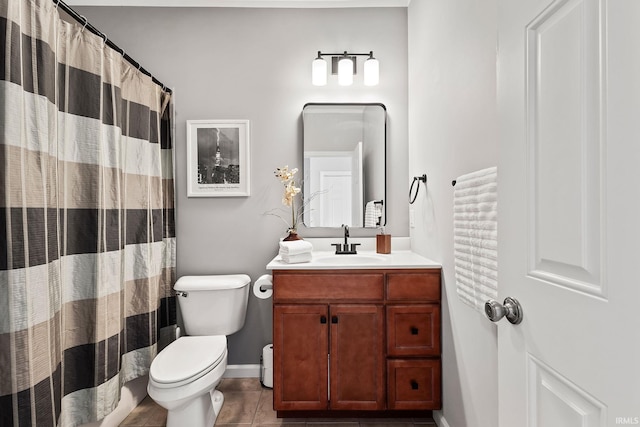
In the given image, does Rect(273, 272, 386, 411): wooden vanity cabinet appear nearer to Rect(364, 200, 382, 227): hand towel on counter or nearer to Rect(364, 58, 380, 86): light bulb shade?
Rect(364, 200, 382, 227): hand towel on counter

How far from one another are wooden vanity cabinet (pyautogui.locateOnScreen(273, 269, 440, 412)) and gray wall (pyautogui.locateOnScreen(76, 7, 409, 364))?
2.22ft

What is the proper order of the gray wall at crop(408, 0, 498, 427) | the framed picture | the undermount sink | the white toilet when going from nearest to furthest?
1. the gray wall at crop(408, 0, 498, 427)
2. the white toilet
3. the undermount sink
4. the framed picture

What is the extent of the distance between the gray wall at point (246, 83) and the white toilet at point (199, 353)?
10.7 inches

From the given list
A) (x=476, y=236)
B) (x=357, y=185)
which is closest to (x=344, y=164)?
A: (x=357, y=185)

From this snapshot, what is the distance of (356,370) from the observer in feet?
6.00

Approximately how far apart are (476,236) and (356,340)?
878 mm

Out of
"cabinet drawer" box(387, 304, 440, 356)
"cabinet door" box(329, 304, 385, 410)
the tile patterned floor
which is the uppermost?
"cabinet drawer" box(387, 304, 440, 356)

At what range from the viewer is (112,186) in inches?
66.9

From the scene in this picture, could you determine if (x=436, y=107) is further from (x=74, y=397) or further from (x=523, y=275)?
(x=74, y=397)

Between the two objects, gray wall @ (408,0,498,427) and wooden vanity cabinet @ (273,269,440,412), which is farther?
wooden vanity cabinet @ (273,269,440,412)

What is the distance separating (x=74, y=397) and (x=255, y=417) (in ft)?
3.00

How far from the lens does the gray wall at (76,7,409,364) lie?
245 cm

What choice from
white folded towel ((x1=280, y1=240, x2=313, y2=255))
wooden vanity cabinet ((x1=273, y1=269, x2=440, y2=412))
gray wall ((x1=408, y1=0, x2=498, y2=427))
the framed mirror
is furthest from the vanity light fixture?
wooden vanity cabinet ((x1=273, y1=269, x2=440, y2=412))

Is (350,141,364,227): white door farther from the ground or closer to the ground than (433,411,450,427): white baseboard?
farther from the ground
